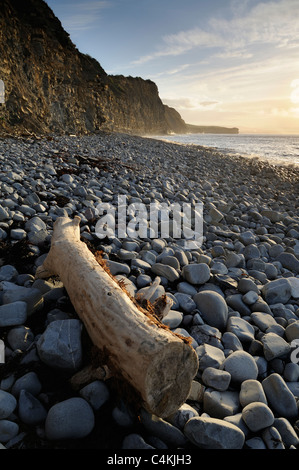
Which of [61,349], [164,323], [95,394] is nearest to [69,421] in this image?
[95,394]

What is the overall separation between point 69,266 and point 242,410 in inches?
59.8

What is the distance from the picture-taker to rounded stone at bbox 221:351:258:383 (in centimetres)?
182

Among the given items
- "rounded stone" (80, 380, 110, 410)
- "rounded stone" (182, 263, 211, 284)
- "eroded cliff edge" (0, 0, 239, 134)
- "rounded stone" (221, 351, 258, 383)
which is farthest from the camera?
"eroded cliff edge" (0, 0, 239, 134)

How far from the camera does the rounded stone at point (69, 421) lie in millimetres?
1299

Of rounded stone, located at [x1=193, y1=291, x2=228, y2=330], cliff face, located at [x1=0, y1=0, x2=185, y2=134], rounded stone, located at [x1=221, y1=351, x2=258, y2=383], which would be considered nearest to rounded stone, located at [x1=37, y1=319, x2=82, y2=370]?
rounded stone, located at [x1=221, y1=351, x2=258, y2=383]

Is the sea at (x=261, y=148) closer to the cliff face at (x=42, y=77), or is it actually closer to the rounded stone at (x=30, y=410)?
the cliff face at (x=42, y=77)

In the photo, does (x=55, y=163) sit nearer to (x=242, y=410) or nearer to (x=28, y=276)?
(x=28, y=276)

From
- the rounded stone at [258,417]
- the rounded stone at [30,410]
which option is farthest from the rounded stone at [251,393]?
the rounded stone at [30,410]

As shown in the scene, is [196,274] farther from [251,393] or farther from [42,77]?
[42,77]

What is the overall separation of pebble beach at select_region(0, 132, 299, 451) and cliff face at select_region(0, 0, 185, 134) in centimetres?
951

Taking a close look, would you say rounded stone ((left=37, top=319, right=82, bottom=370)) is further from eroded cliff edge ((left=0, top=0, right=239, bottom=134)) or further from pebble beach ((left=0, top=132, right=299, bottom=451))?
eroded cliff edge ((left=0, top=0, right=239, bottom=134))

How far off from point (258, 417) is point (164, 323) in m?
0.90

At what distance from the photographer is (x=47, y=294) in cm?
A: 226

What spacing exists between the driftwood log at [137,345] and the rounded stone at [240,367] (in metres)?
0.57
